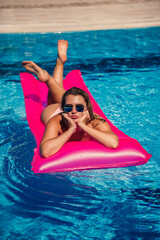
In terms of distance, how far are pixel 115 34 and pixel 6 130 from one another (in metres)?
5.60

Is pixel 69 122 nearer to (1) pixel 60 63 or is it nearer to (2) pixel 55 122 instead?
(2) pixel 55 122

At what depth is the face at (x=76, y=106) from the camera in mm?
2812

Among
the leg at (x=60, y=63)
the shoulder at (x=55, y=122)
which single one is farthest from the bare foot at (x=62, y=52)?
the shoulder at (x=55, y=122)

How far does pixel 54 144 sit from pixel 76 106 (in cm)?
36

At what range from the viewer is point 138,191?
2.59 m

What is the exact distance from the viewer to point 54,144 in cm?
277

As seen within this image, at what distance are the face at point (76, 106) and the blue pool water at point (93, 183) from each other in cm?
47

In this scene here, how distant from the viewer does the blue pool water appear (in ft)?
7.25

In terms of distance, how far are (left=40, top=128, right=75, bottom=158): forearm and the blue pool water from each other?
0.19m

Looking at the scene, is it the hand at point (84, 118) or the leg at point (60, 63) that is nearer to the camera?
the hand at point (84, 118)

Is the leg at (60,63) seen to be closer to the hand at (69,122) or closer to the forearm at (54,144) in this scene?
the hand at (69,122)

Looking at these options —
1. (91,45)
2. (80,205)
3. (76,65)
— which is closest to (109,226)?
(80,205)

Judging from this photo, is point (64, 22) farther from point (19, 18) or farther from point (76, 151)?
point (76, 151)

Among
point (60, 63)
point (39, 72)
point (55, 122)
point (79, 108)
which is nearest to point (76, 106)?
point (79, 108)
